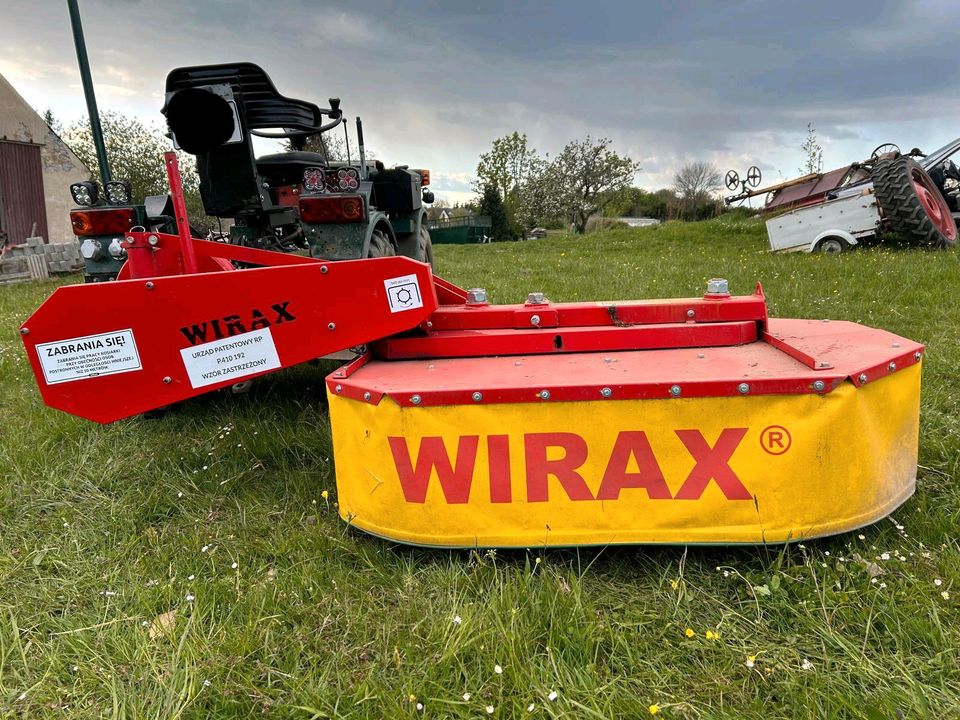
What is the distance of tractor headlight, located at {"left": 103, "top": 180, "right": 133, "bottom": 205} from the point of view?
312cm

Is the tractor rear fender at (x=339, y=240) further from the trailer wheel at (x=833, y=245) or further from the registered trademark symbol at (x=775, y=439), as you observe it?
the trailer wheel at (x=833, y=245)

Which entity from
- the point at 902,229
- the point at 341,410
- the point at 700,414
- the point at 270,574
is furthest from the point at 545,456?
the point at 902,229

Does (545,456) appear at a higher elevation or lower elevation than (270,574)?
higher

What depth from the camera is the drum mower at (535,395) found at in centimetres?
175

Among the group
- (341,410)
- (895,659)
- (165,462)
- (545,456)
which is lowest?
(895,659)

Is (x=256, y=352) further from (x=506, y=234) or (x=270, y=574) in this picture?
(x=506, y=234)

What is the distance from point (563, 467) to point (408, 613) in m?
0.58

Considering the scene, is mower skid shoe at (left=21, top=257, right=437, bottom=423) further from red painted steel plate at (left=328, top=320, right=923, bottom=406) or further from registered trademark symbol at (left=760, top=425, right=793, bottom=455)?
registered trademark symbol at (left=760, top=425, right=793, bottom=455)

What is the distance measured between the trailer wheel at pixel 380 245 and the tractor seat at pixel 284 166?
0.95 metres

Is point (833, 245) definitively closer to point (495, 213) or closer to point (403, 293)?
point (403, 293)

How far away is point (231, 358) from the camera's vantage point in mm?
2102

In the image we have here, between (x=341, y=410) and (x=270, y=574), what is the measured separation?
0.55 metres

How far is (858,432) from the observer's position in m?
1.75

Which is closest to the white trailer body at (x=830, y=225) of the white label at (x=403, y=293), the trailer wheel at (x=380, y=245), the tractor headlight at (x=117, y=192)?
the trailer wheel at (x=380, y=245)
